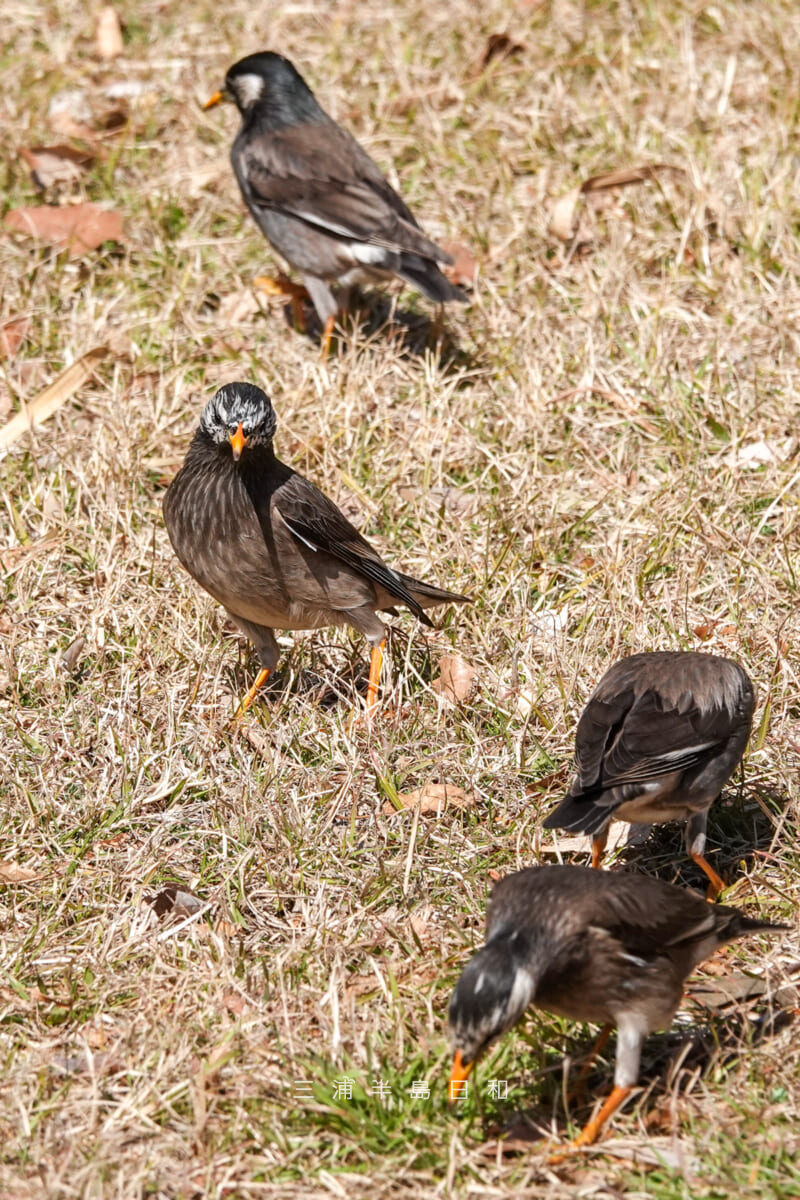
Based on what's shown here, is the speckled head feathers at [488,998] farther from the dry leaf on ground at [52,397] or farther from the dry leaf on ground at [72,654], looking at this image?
the dry leaf on ground at [52,397]

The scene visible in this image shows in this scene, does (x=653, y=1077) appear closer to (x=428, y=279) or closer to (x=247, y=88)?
(x=428, y=279)

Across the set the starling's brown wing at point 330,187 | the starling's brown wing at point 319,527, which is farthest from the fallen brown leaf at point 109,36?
the starling's brown wing at point 319,527

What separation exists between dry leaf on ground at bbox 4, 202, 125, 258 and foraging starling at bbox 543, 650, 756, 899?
15.2 feet

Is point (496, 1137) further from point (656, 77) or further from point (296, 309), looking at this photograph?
point (656, 77)

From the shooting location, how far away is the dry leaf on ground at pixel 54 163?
9.04 metres

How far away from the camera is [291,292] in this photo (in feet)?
27.9

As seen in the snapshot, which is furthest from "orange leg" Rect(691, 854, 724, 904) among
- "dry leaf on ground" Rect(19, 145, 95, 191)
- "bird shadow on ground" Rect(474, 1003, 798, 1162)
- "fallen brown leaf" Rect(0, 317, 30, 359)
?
"dry leaf on ground" Rect(19, 145, 95, 191)

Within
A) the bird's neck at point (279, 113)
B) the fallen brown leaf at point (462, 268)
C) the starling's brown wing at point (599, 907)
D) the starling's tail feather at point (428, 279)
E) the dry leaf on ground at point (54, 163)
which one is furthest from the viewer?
the dry leaf on ground at point (54, 163)

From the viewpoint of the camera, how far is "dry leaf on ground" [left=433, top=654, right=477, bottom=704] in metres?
5.85

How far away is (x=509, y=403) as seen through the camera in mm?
7434

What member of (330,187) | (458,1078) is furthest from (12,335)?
(458,1078)

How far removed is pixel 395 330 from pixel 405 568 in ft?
6.95

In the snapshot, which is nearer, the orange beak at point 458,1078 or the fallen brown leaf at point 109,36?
the orange beak at point 458,1078

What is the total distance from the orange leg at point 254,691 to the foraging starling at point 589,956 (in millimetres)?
1759
